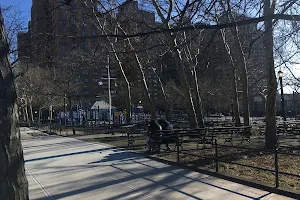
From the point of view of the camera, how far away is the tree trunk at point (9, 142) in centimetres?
336

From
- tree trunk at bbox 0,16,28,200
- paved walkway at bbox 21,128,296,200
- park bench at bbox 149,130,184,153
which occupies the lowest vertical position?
paved walkway at bbox 21,128,296,200

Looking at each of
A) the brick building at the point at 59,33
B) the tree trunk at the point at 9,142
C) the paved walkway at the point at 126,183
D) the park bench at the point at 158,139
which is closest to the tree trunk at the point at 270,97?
the park bench at the point at 158,139

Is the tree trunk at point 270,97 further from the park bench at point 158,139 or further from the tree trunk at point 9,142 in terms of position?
the tree trunk at point 9,142

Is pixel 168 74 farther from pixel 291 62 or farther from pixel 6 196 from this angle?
pixel 6 196

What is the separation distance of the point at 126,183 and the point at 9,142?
4.73 meters

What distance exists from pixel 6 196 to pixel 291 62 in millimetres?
32324

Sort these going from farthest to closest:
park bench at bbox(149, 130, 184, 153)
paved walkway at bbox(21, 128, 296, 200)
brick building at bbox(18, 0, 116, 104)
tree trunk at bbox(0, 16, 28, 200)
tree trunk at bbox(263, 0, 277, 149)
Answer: tree trunk at bbox(263, 0, 277, 149)
park bench at bbox(149, 130, 184, 153)
brick building at bbox(18, 0, 116, 104)
paved walkway at bbox(21, 128, 296, 200)
tree trunk at bbox(0, 16, 28, 200)

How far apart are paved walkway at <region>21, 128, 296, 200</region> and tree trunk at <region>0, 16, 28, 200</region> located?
3363 millimetres

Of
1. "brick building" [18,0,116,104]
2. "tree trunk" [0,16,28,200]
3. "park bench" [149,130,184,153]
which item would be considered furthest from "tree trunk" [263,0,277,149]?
"tree trunk" [0,16,28,200]

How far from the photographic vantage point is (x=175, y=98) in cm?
5447

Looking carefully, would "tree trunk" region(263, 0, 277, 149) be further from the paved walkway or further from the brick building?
the brick building

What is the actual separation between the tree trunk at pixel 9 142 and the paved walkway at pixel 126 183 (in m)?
3.36

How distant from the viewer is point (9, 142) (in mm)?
3400

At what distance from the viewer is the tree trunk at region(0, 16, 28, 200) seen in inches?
132
